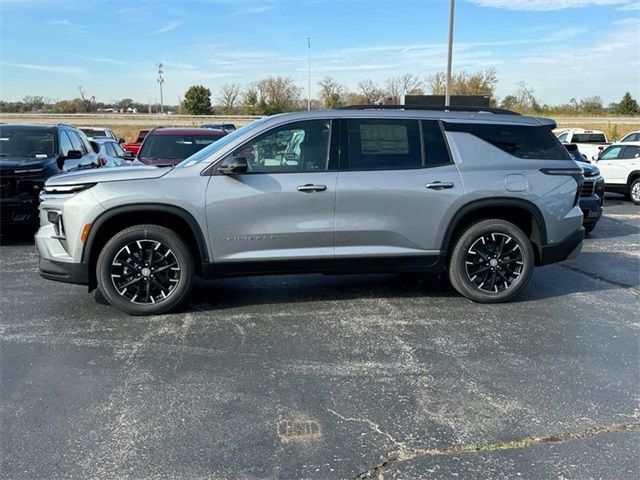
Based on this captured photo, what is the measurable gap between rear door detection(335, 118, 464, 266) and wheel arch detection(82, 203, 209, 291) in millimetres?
1280

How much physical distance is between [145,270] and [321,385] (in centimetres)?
212

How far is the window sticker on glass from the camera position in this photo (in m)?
5.21

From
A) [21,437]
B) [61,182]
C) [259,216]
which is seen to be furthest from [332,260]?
[21,437]

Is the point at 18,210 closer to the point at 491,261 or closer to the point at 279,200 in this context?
the point at 279,200

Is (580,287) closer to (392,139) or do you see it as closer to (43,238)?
(392,139)

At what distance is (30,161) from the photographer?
8.08 meters

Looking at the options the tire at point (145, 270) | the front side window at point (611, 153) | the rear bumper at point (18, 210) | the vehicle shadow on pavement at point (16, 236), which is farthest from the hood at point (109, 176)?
the front side window at point (611, 153)

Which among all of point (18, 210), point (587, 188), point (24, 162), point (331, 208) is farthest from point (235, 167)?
point (587, 188)

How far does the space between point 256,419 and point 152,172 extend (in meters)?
2.60

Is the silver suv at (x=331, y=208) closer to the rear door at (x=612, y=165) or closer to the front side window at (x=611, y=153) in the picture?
the rear door at (x=612, y=165)

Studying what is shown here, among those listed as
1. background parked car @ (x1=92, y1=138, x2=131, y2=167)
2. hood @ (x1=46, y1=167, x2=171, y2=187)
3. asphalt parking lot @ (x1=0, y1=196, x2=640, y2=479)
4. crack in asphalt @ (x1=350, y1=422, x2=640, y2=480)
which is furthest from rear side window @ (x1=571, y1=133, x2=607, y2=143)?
→ crack in asphalt @ (x1=350, y1=422, x2=640, y2=480)

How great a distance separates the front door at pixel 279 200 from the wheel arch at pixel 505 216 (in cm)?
122

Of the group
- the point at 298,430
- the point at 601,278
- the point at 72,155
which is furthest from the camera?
the point at 72,155

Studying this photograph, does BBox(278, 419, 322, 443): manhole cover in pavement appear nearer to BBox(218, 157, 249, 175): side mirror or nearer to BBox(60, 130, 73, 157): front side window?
BBox(218, 157, 249, 175): side mirror
